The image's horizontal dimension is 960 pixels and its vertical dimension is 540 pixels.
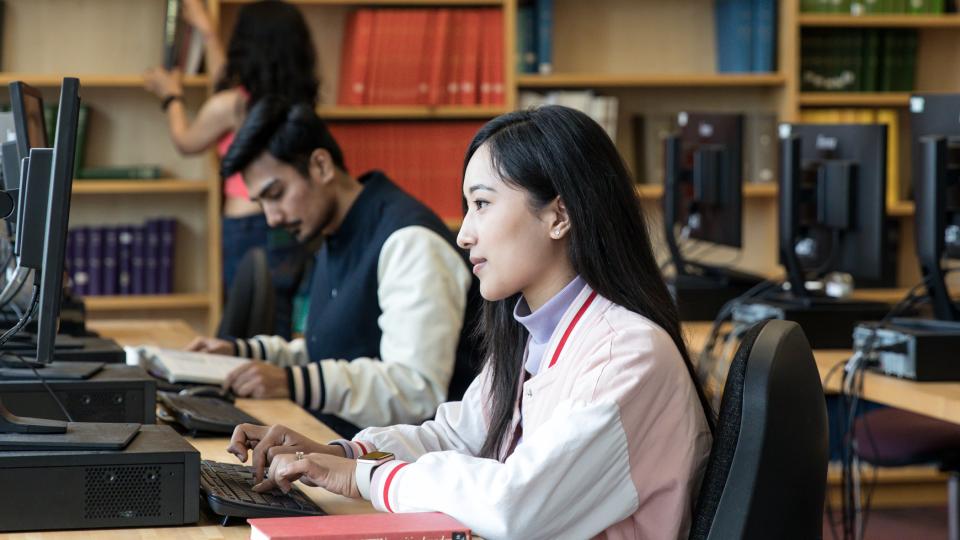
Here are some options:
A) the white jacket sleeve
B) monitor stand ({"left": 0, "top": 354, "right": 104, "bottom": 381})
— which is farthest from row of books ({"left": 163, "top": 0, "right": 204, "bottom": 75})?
monitor stand ({"left": 0, "top": 354, "right": 104, "bottom": 381})

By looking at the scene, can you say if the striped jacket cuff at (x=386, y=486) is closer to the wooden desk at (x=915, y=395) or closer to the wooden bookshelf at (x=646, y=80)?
the wooden desk at (x=915, y=395)

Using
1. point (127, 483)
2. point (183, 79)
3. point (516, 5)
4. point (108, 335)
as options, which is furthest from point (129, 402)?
point (516, 5)

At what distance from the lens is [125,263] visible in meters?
4.49

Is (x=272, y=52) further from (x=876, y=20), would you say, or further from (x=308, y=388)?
(x=876, y=20)

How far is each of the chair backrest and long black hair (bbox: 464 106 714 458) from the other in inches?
68.0

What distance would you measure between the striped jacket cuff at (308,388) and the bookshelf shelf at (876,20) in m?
2.86

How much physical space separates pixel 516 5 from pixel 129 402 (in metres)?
3.04

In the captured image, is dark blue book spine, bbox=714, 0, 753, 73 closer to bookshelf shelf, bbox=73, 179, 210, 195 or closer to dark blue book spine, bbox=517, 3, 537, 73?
dark blue book spine, bbox=517, 3, 537, 73

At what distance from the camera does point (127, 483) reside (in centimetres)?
135

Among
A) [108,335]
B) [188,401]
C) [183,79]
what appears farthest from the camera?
[183,79]

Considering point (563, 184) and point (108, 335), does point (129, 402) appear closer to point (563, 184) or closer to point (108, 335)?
point (563, 184)

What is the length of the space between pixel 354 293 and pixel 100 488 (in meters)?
1.21

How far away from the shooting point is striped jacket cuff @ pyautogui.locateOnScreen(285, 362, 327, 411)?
2.34m

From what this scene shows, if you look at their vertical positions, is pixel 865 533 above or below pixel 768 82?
below
